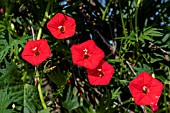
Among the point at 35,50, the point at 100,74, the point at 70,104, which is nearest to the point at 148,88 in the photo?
the point at 100,74

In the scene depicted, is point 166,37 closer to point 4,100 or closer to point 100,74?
point 100,74

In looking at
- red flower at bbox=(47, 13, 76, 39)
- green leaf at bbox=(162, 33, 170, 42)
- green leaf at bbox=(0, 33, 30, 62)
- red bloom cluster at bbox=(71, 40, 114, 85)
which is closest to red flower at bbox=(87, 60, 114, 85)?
red bloom cluster at bbox=(71, 40, 114, 85)

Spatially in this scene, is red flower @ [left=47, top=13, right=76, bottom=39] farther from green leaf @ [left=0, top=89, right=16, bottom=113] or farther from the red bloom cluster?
green leaf @ [left=0, top=89, right=16, bottom=113]

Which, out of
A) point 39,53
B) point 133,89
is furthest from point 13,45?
point 133,89

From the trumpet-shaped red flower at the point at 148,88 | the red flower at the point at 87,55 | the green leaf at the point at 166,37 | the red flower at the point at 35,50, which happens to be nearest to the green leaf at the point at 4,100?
the red flower at the point at 35,50

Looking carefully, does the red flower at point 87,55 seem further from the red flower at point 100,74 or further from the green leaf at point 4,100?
the green leaf at point 4,100

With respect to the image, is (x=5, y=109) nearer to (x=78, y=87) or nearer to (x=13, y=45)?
(x=13, y=45)
